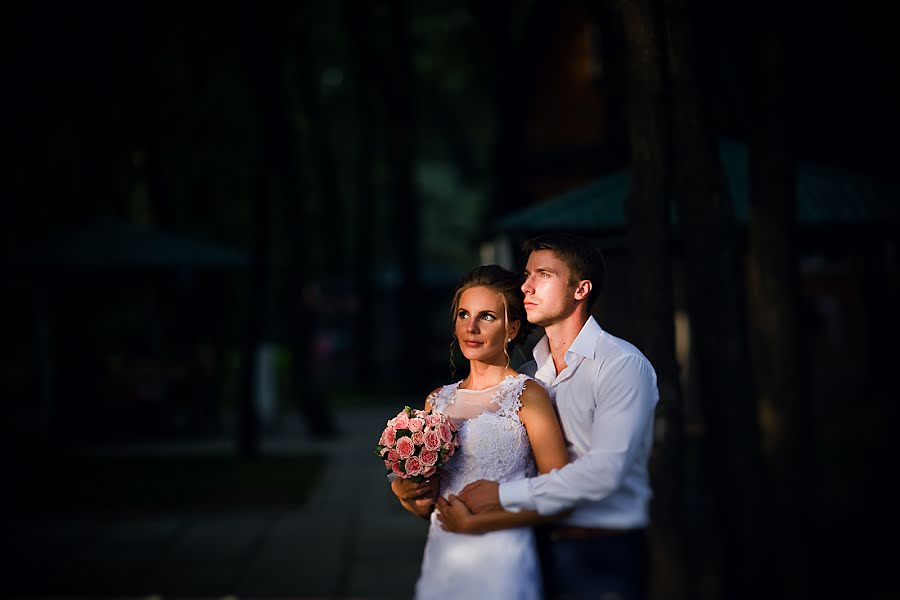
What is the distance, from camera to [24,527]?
13172mm

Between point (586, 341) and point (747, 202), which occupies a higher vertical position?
point (747, 202)

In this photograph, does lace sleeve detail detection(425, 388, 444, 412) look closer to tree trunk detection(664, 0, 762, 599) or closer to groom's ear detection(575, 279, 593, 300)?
groom's ear detection(575, 279, 593, 300)

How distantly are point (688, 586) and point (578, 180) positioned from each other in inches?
592

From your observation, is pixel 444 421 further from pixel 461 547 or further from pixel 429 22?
pixel 429 22

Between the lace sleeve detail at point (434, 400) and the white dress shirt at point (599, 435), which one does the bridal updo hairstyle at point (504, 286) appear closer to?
the white dress shirt at point (599, 435)

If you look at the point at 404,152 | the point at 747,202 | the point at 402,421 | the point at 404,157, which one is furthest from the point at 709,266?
the point at 404,157

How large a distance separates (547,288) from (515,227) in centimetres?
580

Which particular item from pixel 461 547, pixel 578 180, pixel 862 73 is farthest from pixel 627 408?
pixel 578 180

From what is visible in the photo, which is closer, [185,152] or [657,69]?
[657,69]

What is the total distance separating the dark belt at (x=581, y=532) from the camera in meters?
3.64

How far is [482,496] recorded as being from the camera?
3676mm

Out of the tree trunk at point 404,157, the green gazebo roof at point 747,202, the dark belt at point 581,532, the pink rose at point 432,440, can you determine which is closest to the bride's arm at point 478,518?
the dark belt at point 581,532

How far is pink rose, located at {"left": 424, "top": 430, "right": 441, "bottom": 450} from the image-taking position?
3.58 meters

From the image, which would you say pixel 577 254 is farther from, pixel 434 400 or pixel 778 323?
pixel 778 323
